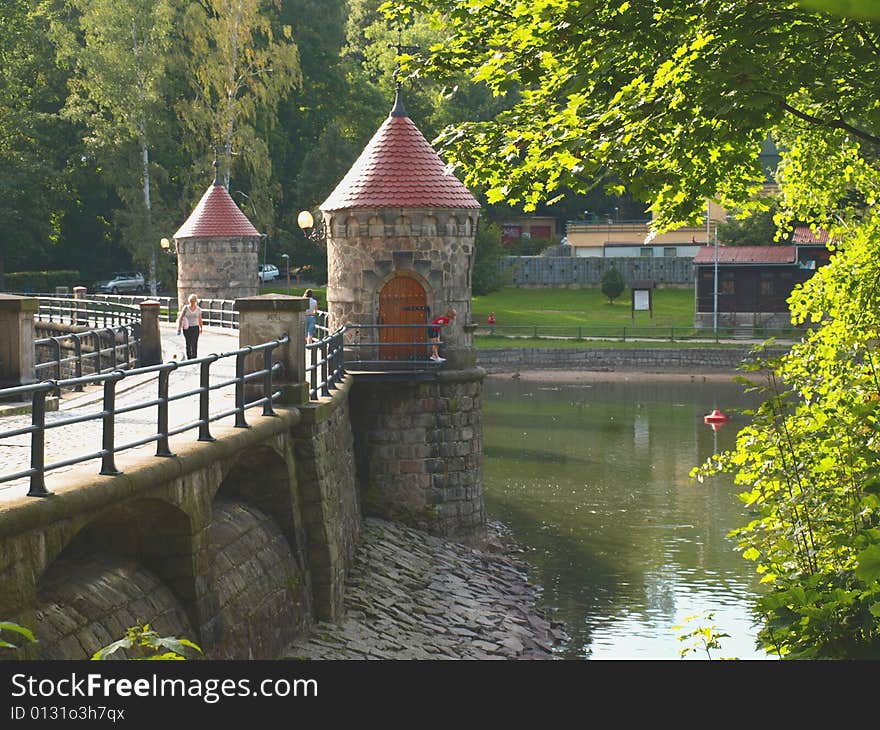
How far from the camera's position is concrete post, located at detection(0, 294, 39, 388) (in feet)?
56.9

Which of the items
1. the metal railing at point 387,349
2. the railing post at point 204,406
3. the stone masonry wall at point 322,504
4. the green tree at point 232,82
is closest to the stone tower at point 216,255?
the metal railing at point 387,349

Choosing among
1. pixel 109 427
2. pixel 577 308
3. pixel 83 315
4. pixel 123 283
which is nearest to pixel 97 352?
pixel 109 427

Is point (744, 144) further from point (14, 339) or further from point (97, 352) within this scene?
point (97, 352)

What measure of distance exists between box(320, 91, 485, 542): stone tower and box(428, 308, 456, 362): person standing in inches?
4.9

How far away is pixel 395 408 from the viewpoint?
22.1m

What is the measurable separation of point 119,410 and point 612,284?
5979 centimetres

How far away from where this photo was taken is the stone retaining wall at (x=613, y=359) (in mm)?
52938

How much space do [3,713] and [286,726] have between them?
35.8 inches

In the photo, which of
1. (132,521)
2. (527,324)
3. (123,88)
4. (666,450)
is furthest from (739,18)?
(527,324)

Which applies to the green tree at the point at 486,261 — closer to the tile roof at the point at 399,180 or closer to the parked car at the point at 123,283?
the parked car at the point at 123,283

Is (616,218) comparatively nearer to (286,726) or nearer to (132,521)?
(132,521)

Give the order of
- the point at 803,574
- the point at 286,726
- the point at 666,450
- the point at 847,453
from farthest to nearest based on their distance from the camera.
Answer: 1. the point at 666,450
2. the point at 847,453
3. the point at 803,574
4. the point at 286,726

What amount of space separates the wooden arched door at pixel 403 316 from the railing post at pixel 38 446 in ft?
42.4

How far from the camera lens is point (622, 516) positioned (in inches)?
1040
